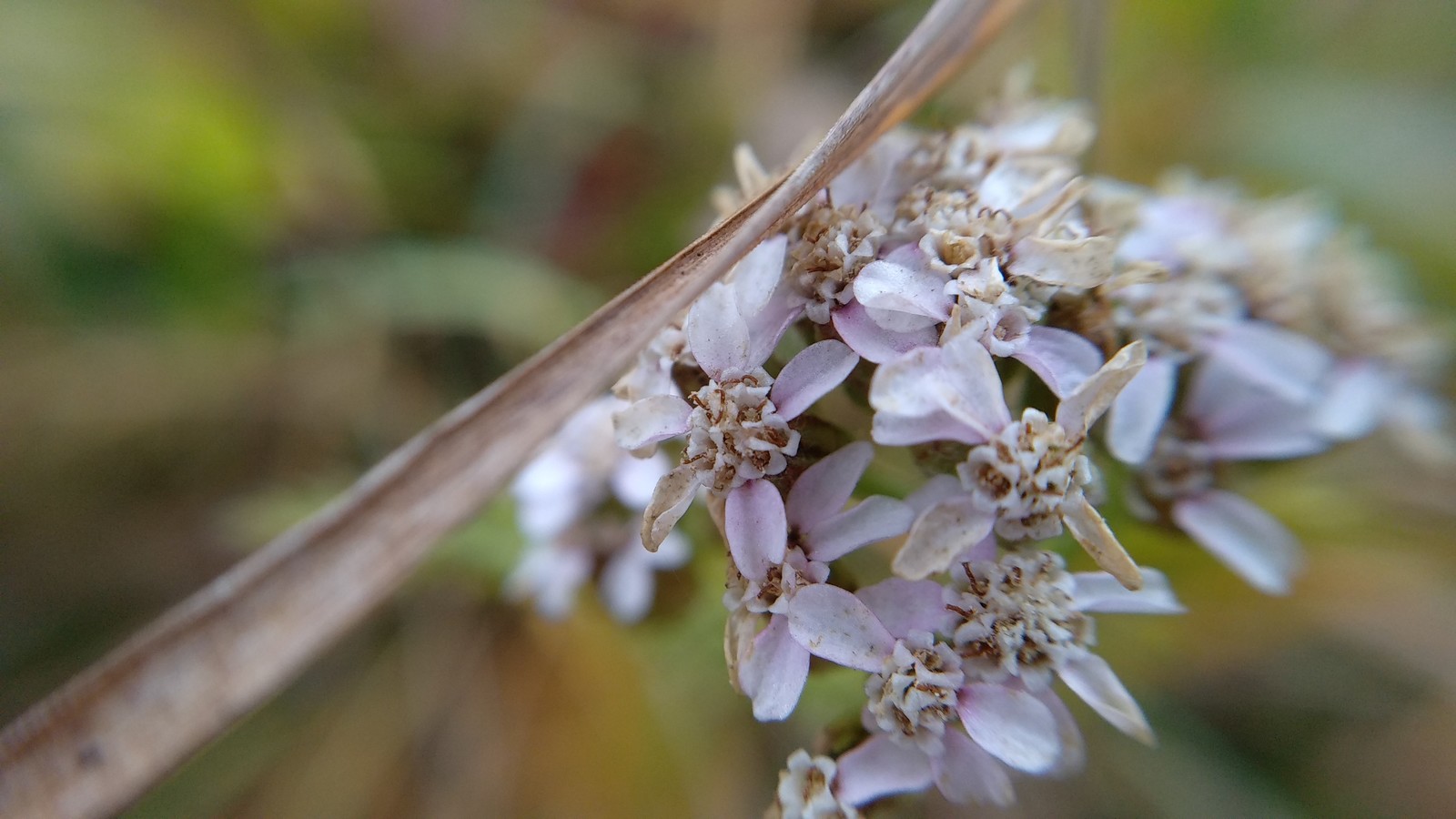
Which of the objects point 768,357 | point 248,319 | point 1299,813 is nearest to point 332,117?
point 248,319

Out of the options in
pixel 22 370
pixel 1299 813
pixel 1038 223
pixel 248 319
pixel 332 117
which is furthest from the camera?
pixel 332 117

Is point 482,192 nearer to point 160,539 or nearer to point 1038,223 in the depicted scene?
point 160,539

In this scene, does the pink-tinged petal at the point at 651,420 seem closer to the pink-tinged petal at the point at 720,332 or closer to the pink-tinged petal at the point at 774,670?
the pink-tinged petal at the point at 720,332

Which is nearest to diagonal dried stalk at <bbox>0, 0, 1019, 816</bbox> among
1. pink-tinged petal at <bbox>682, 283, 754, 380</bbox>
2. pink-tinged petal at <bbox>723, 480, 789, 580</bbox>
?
pink-tinged petal at <bbox>682, 283, 754, 380</bbox>

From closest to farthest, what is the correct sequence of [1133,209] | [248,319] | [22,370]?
[1133,209] → [22,370] → [248,319]

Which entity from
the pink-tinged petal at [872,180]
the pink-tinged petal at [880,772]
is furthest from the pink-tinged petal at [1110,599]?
the pink-tinged petal at [872,180]

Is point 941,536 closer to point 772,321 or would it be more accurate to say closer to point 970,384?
point 970,384
